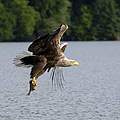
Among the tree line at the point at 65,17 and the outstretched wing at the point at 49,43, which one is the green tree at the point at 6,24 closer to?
the tree line at the point at 65,17

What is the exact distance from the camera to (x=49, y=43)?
11.4 m

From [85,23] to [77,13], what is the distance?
3412 millimetres

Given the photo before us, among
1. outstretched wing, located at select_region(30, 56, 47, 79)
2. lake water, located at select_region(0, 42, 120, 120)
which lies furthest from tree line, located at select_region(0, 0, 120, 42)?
outstretched wing, located at select_region(30, 56, 47, 79)

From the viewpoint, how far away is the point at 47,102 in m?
18.4

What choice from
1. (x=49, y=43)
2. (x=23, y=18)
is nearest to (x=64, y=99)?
(x=49, y=43)

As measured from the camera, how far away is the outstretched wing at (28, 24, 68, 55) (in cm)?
1120

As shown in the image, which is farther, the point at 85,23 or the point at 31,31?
the point at 85,23

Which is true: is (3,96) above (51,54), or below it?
below

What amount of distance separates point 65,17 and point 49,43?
60.2 meters

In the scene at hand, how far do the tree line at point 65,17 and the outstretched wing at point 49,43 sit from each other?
47.9m

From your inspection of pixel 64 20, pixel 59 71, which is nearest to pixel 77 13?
pixel 64 20

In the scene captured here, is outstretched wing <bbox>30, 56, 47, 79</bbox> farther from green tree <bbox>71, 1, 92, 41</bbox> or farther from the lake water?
green tree <bbox>71, 1, 92, 41</bbox>

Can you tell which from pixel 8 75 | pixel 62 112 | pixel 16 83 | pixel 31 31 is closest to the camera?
pixel 62 112

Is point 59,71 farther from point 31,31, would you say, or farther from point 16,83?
point 31,31
